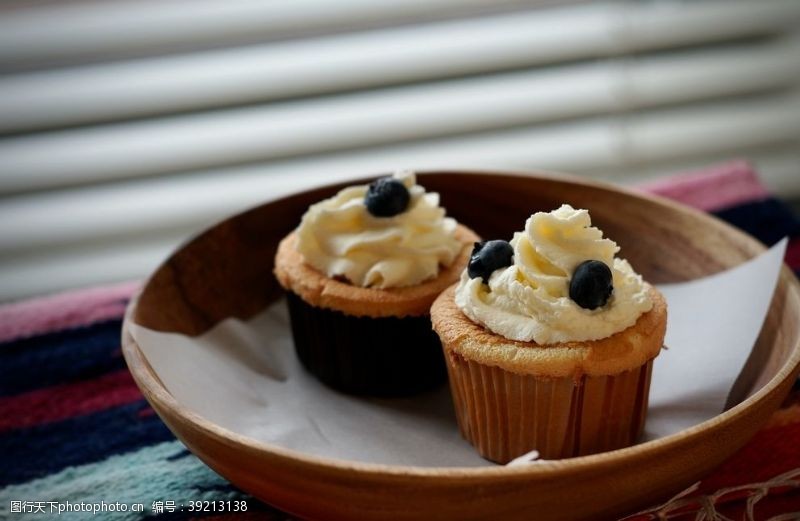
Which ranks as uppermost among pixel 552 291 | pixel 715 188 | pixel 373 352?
pixel 552 291

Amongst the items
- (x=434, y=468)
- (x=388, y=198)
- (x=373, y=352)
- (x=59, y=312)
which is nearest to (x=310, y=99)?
(x=59, y=312)

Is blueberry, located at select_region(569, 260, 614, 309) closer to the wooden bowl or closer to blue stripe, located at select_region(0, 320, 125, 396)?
the wooden bowl

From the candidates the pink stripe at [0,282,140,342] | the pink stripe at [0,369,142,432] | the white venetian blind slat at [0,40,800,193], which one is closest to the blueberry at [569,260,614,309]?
the pink stripe at [0,369,142,432]

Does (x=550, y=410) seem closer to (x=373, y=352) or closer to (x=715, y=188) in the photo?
(x=373, y=352)

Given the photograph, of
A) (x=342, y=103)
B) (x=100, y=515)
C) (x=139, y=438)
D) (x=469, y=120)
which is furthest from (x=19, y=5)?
(x=100, y=515)

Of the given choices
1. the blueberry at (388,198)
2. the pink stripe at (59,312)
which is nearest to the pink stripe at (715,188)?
the blueberry at (388,198)
